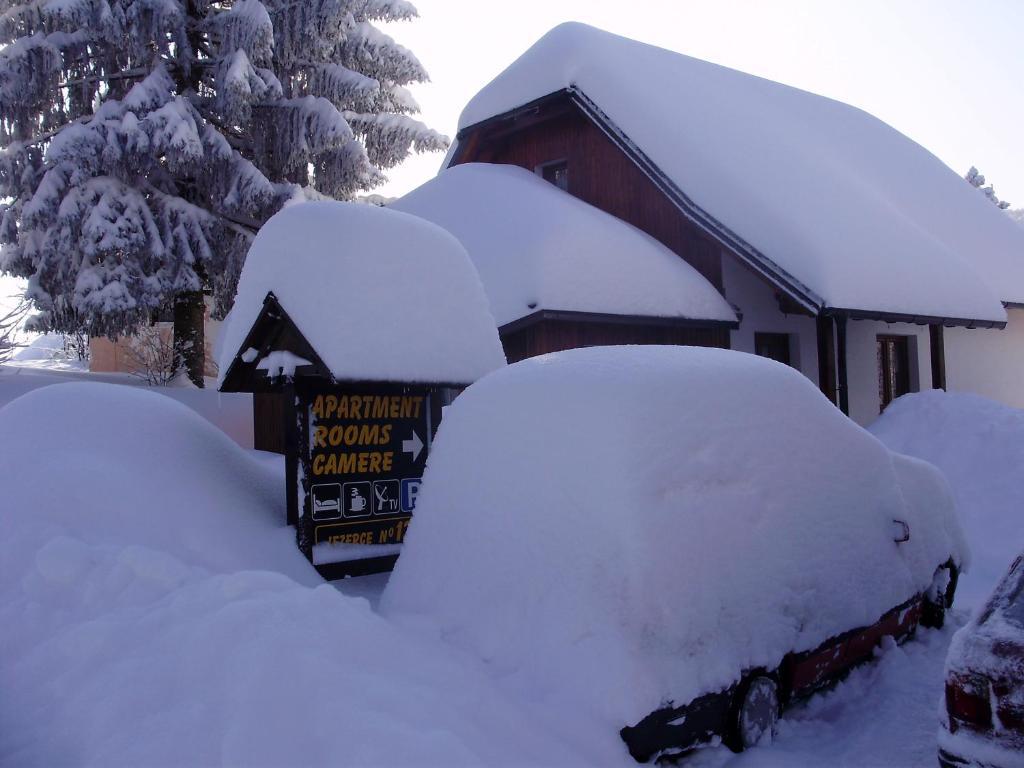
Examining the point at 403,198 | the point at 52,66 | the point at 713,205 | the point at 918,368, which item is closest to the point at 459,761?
the point at 713,205

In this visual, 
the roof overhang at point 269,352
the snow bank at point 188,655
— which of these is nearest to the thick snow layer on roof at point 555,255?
the roof overhang at point 269,352

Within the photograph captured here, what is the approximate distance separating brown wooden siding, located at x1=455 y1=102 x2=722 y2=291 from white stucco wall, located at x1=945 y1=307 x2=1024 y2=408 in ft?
21.9

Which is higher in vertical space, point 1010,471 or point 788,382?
point 788,382

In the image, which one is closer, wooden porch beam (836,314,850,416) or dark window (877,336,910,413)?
wooden porch beam (836,314,850,416)

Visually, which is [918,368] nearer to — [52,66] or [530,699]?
[530,699]

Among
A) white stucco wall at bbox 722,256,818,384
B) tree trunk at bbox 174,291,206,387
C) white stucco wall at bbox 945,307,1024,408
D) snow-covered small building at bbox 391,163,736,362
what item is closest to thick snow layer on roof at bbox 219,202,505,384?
snow-covered small building at bbox 391,163,736,362

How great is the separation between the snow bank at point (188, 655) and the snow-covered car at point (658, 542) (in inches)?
10.8

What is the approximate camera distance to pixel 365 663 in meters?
3.30

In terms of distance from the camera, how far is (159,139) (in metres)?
14.5

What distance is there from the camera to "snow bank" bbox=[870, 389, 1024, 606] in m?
7.30

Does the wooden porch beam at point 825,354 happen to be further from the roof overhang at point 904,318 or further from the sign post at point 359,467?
the sign post at point 359,467

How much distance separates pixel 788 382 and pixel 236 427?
12838 millimetres

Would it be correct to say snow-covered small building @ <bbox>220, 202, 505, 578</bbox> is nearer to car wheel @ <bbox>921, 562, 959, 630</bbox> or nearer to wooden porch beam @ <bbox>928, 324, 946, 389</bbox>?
car wheel @ <bbox>921, 562, 959, 630</bbox>

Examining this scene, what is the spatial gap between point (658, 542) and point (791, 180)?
37.2 feet
